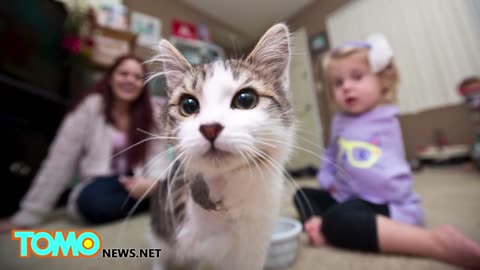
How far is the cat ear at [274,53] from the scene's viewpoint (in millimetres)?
384

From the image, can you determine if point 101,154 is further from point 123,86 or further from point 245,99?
point 245,99

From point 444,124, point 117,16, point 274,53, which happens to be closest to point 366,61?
point 444,124

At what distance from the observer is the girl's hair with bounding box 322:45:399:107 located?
685mm

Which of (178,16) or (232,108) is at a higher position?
(178,16)

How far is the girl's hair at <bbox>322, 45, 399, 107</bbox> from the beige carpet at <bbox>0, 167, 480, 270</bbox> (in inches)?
12.7

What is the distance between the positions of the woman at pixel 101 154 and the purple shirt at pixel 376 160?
0.67m

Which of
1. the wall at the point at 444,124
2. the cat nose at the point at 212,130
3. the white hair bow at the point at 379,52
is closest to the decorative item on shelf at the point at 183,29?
the cat nose at the point at 212,130

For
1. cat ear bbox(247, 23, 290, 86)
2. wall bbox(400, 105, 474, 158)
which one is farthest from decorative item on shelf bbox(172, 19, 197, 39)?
wall bbox(400, 105, 474, 158)

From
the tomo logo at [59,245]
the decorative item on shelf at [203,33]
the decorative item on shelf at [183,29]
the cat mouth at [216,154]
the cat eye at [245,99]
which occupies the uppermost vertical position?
the decorative item on shelf at [183,29]

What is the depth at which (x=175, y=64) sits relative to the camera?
45cm

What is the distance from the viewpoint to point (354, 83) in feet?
2.61

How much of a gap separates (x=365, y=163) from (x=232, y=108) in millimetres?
624

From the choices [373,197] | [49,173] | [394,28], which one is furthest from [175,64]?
[49,173]

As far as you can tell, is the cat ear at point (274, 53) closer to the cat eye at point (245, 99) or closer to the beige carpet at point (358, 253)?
the cat eye at point (245, 99)
